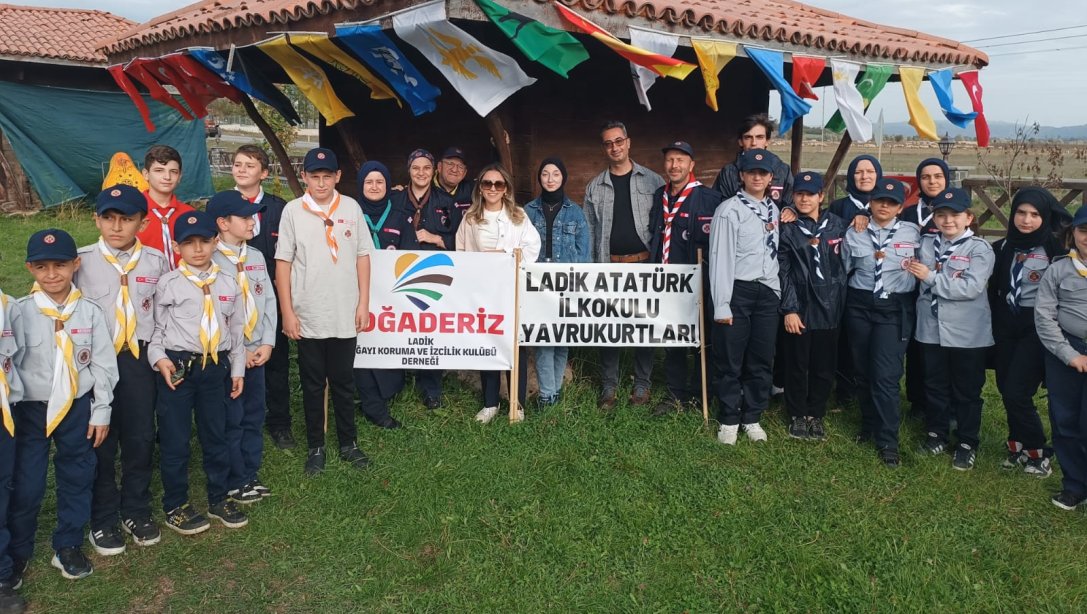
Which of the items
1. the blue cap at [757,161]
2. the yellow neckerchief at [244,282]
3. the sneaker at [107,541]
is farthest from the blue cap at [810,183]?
the sneaker at [107,541]

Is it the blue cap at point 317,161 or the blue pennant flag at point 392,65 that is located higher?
the blue pennant flag at point 392,65

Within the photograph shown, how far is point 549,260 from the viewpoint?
5.80 m

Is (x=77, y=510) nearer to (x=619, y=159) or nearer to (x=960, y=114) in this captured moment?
(x=619, y=159)

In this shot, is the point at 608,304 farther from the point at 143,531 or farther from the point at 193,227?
the point at 143,531

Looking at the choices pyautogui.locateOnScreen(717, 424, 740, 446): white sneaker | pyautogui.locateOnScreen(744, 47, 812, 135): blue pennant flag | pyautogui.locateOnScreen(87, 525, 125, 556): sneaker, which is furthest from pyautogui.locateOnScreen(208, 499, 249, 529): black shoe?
pyautogui.locateOnScreen(744, 47, 812, 135): blue pennant flag

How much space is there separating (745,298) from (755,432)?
3.39 ft

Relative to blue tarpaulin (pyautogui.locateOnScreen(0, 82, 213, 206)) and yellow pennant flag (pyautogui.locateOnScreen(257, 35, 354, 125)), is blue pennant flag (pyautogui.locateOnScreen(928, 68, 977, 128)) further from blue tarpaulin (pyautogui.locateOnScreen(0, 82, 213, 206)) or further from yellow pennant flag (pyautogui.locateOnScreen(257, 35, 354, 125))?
blue tarpaulin (pyautogui.locateOnScreen(0, 82, 213, 206))

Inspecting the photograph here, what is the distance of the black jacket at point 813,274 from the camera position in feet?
16.7

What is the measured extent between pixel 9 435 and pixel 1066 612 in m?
5.20

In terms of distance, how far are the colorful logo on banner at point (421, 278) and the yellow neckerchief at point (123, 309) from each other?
2051 millimetres

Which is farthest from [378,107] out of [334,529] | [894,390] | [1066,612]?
[1066,612]

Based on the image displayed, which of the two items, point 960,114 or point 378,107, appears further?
point 378,107

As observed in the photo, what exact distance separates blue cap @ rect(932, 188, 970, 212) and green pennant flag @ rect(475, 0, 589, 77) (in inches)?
103

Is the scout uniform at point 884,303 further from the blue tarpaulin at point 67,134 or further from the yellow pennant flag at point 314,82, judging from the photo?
the blue tarpaulin at point 67,134
